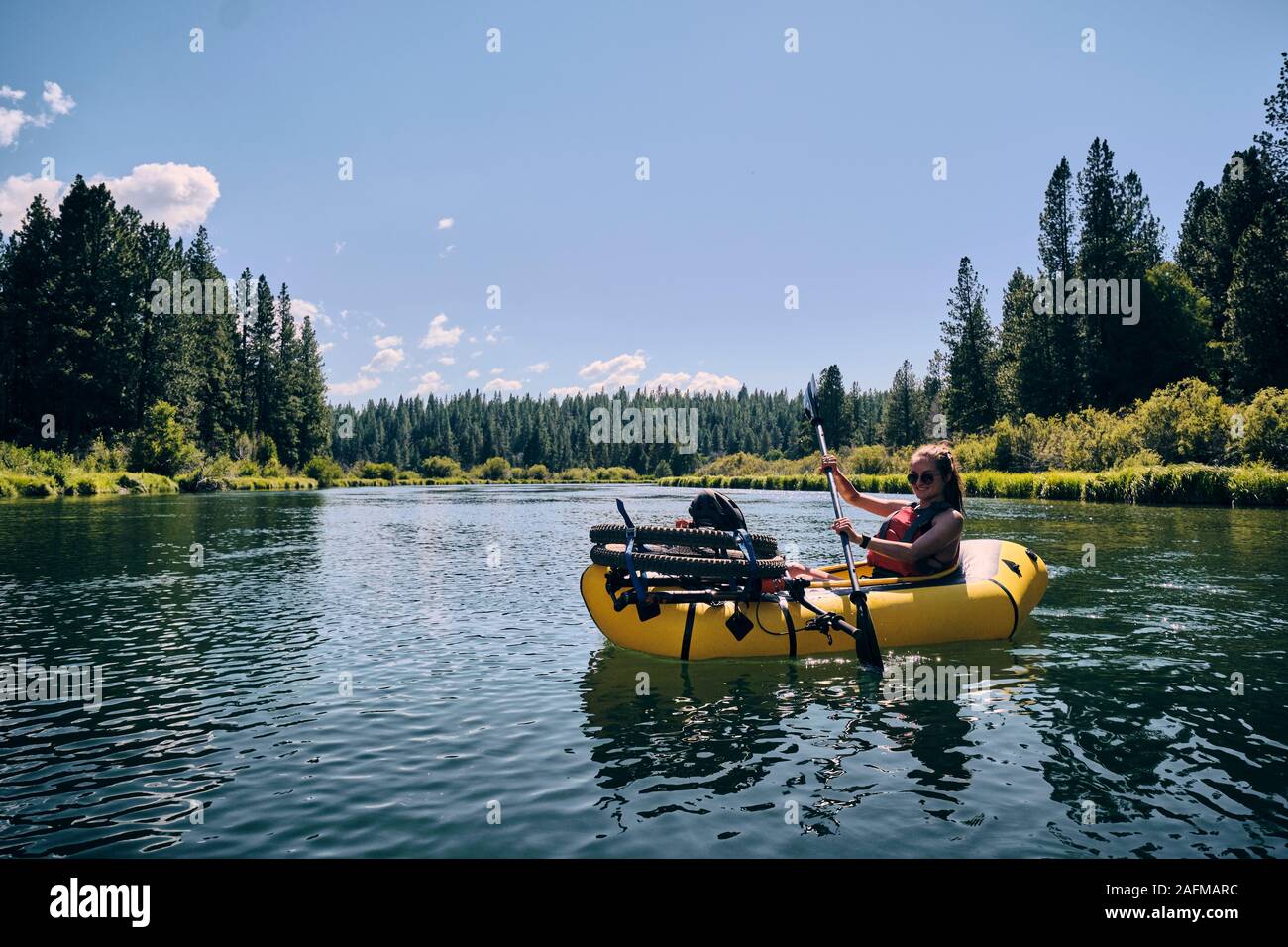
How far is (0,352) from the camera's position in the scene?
5653 cm

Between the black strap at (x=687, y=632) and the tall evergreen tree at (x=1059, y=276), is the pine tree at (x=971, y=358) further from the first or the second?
the black strap at (x=687, y=632)

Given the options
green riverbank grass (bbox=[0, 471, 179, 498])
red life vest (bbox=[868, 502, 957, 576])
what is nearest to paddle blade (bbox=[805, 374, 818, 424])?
red life vest (bbox=[868, 502, 957, 576])

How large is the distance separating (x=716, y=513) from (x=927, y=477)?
2.63 meters

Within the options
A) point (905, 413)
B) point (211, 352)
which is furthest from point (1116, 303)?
point (211, 352)

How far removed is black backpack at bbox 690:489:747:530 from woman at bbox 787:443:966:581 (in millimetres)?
1118

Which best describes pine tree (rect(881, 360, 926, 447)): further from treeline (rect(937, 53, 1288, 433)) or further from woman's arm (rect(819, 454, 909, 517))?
woman's arm (rect(819, 454, 909, 517))

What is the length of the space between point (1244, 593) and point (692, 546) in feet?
34.5

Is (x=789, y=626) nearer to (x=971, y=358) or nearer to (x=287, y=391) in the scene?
(x=971, y=358)

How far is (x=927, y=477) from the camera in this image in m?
9.72

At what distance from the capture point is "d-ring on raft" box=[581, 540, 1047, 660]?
9.34m

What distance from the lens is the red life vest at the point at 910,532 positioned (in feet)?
32.8

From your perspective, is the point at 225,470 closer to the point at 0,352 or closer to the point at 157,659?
the point at 0,352

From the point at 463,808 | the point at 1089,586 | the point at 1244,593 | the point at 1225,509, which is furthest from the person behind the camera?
the point at 1225,509
